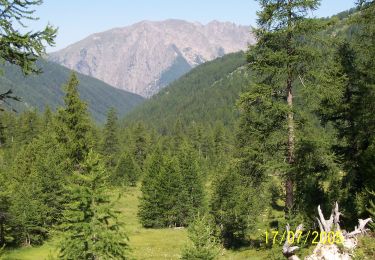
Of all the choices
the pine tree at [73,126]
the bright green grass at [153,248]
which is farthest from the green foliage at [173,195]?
the pine tree at [73,126]

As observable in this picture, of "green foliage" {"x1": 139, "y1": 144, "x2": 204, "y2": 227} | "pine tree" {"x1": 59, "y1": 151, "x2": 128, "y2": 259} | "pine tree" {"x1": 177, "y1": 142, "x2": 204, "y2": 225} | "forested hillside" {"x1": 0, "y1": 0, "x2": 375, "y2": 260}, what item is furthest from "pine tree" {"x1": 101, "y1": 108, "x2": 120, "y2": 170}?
"pine tree" {"x1": 59, "y1": 151, "x2": 128, "y2": 259}

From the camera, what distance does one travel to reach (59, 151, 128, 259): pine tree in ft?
49.9

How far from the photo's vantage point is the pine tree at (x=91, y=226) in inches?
598

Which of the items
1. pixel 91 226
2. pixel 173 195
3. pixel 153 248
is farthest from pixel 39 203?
pixel 91 226

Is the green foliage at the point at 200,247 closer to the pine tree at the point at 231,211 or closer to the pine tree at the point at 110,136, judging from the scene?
the pine tree at the point at 231,211

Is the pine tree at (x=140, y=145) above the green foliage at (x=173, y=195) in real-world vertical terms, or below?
above

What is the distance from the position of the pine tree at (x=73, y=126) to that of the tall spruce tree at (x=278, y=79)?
2434cm

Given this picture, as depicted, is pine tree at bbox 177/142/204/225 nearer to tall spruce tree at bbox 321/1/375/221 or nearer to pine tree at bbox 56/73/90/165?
pine tree at bbox 56/73/90/165

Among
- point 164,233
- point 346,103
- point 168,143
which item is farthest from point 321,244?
point 168,143

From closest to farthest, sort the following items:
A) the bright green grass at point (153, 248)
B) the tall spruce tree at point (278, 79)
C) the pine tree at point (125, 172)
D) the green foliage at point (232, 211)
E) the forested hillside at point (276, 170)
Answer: the forested hillside at point (276, 170) → the tall spruce tree at point (278, 79) → the bright green grass at point (153, 248) → the green foliage at point (232, 211) → the pine tree at point (125, 172)

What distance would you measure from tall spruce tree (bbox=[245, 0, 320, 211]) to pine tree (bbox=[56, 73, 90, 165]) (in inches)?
958

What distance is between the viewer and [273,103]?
1908 cm

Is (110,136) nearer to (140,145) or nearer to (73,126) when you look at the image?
(140,145)

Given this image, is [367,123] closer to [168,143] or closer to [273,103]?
[273,103]
